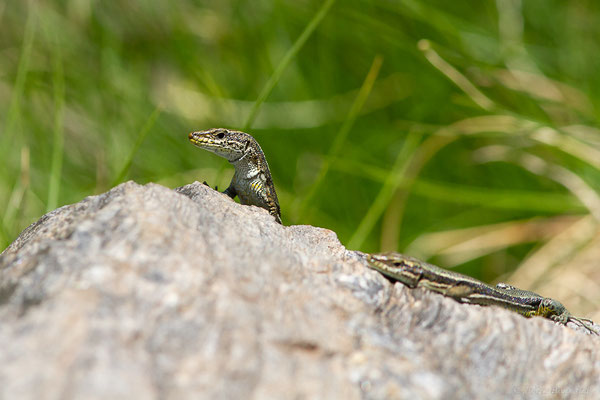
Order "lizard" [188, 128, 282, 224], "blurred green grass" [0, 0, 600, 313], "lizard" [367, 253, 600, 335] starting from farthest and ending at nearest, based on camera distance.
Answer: "blurred green grass" [0, 0, 600, 313], "lizard" [188, 128, 282, 224], "lizard" [367, 253, 600, 335]

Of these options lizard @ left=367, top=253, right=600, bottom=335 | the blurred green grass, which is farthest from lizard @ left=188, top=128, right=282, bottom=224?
the blurred green grass

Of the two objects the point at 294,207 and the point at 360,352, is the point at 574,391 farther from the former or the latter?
the point at 294,207

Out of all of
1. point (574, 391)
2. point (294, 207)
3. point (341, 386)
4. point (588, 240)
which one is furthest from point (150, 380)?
point (588, 240)

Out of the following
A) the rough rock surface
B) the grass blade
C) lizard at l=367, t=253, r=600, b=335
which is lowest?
the rough rock surface

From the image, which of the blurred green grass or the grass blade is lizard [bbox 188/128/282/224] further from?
the blurred green grass

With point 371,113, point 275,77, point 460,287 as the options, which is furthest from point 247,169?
point 371,113

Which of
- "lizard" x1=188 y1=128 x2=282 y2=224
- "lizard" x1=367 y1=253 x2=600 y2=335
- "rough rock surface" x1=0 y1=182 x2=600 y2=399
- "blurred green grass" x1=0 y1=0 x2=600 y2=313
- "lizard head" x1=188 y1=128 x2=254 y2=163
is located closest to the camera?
"rough rock surface" x1=0 y1=182 x2=600 y2=399

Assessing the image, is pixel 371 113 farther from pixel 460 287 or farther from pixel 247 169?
A: pixel 460 287
